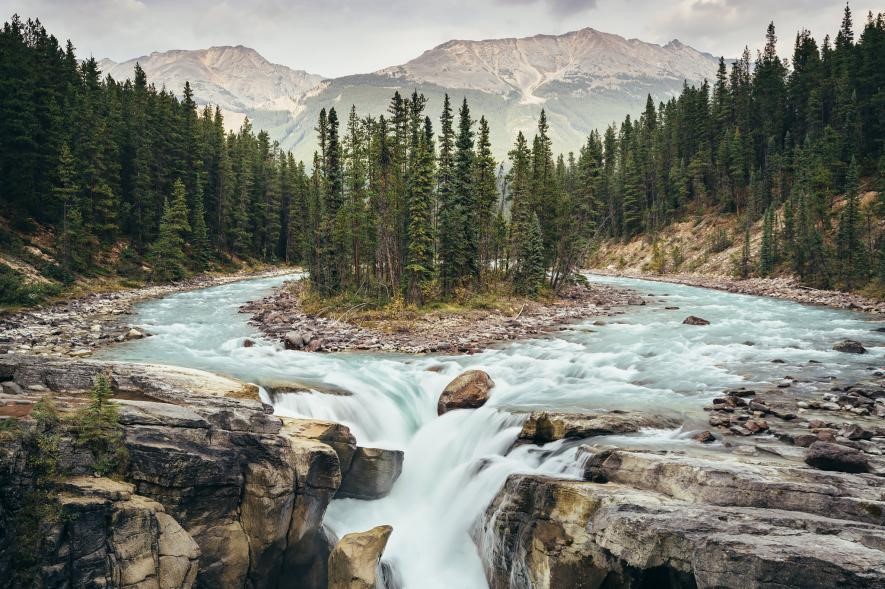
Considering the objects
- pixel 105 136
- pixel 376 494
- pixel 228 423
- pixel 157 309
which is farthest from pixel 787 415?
pixel 105 136

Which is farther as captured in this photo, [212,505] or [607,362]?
[607,362]

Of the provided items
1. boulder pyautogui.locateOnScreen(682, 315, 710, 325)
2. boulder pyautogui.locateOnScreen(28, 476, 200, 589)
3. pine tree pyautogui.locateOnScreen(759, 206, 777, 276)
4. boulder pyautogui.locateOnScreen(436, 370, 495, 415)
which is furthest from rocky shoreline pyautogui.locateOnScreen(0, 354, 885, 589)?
pine tree pyautogui.locateOnScreen(759, 206, 777, 276)

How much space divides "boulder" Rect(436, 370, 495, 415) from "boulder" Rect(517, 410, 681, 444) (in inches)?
147

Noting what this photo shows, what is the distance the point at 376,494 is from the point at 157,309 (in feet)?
101

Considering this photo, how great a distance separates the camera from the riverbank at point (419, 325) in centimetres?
2752

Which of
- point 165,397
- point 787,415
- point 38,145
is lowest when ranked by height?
point 787,415

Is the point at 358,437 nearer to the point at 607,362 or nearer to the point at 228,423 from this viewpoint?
the point at 228,423

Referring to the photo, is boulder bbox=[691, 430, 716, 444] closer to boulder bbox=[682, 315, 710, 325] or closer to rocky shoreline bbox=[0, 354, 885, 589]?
rocky shoreline bbox=[0, 354, 885, 589]

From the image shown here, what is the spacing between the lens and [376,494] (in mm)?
14328

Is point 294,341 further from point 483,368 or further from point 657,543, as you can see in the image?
point 657,543

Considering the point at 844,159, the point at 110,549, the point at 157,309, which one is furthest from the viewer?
the point at 844,159

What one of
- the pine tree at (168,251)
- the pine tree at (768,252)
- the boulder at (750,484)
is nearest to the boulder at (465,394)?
the boulder at (750,484)

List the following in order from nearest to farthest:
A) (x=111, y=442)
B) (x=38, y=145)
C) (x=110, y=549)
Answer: (x=110, y=549), (x=111, y=442), (x=38, y=145)

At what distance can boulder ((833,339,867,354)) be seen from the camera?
77.3ft
